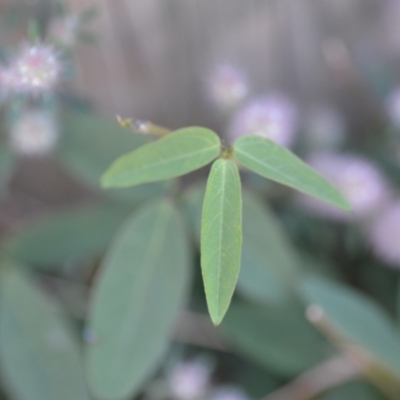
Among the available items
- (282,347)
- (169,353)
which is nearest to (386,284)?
(282,347)

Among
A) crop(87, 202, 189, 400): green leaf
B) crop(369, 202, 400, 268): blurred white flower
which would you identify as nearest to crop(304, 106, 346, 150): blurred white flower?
crop(369, 202, 400, 268): blurred white flower

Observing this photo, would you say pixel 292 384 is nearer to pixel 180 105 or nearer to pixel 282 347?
pixel 282 347

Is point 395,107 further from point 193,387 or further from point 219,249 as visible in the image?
point 219,249

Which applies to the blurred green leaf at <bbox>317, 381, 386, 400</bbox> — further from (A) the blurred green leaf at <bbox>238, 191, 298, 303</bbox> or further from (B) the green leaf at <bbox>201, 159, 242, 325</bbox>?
(B) the green leaf at <bbox>201, 159, 242, 325</bbox>

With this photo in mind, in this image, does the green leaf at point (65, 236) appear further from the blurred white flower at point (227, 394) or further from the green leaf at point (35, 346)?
the blurred white flower at point (227, 394)

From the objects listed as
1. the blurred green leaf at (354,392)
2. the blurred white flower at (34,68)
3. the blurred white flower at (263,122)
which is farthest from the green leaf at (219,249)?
the blurred green leaf at (354,392)

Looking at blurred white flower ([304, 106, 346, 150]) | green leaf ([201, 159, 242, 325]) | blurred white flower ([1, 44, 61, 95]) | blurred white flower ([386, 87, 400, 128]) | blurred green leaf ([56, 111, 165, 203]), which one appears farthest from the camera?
blurred white flower ([304, 106, 346, 150])
